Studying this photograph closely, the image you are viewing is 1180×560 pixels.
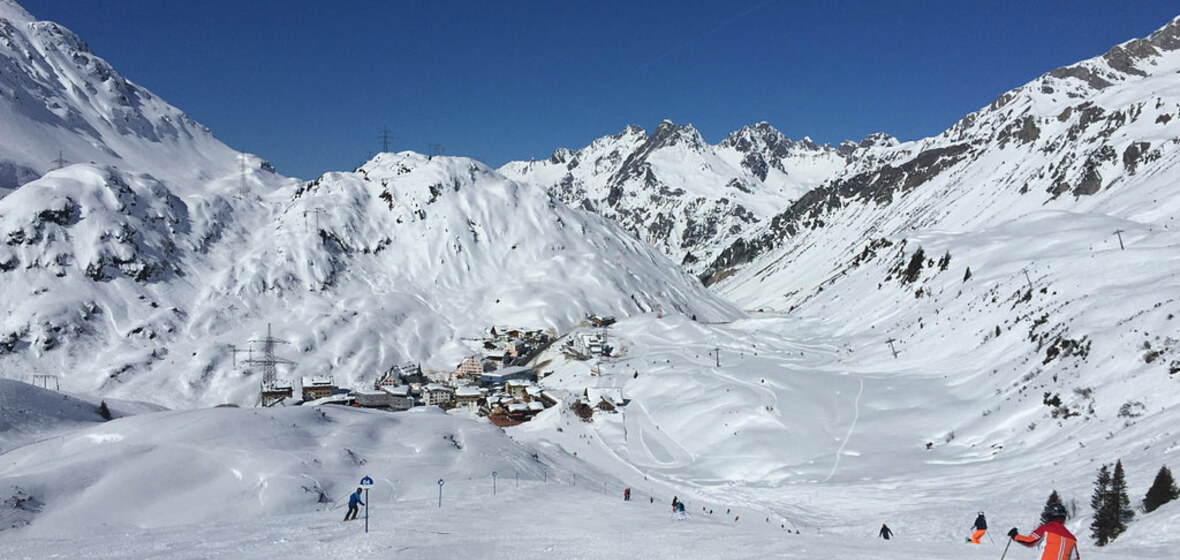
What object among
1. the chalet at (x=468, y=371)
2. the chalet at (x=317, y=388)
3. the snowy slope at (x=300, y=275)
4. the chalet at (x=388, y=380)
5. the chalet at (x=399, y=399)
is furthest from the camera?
the chalet at (x=468, y=371)

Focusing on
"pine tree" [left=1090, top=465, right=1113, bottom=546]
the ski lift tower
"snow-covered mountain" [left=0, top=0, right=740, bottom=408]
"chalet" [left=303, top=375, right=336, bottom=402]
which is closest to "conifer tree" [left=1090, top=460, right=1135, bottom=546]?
"pine tree" [left=1090, top=465, right=1113, bottom=546]

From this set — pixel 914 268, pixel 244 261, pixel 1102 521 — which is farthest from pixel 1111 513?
pixel 244 261

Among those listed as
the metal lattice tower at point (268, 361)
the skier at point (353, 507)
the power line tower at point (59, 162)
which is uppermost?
the power line tower at point (59, 162)

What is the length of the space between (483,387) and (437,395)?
7.05 meters

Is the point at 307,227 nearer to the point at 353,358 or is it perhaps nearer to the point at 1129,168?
the point at 353,358

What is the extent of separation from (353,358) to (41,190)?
58.1m

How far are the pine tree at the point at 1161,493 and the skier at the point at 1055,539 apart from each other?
16218 mm

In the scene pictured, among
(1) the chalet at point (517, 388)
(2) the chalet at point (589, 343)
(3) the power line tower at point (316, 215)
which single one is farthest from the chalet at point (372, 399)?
(3) the power line tower at point (316, 215)

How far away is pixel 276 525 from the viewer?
71.2ft

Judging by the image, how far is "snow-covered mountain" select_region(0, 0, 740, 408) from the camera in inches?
4154

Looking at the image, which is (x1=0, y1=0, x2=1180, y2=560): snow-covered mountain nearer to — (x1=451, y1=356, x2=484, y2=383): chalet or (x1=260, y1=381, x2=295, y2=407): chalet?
(x1=260, y1=381, x2=295, y2=407): chalet

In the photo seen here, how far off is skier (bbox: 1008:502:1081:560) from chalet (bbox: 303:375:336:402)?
98.2 metres

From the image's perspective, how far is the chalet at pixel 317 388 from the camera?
98375mm

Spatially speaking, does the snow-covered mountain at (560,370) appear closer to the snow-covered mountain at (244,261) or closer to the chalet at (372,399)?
the snow-covered mountain at (244,261)
